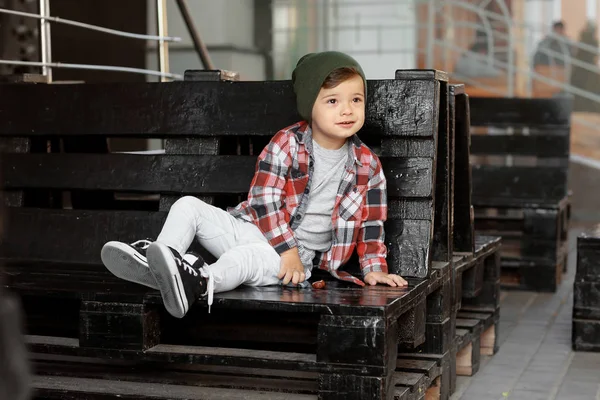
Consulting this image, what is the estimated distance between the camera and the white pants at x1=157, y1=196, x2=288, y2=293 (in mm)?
3146

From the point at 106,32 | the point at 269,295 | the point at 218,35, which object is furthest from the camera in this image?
the point at 218,35

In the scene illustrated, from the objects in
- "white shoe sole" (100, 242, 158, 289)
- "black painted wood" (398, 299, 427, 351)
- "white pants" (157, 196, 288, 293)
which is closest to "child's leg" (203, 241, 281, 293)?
Answer: "white pants" (157, 196, 288, 293)

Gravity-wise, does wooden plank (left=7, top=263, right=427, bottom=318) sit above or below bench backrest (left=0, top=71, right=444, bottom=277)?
below

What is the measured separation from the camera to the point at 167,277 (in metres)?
2.92

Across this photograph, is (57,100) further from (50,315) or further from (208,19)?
(208,19)

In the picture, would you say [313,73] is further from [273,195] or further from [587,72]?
[587,72]

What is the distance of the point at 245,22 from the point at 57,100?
240 inches

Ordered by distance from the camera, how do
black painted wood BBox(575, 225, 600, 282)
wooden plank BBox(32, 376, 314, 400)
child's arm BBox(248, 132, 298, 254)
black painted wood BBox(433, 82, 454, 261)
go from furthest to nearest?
black painted wood BBox(575, 225, 600, 282)
black painted wood BBox(433, 82, 454, 261)
child's arm BBox(248, 132, 298, 254)
wooden plank BBox(32, 376, 314, 400)

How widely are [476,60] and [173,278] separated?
8.02m

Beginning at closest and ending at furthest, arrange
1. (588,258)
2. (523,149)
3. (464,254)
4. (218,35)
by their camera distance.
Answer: (464,254) < (588,258) < (523,149) < (218,35)

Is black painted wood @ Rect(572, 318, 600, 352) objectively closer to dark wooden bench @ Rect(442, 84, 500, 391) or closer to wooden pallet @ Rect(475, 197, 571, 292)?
dark wooden bench @ Rect(442, 84, 500, 391)

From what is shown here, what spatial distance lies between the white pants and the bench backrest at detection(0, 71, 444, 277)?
35 centimetres

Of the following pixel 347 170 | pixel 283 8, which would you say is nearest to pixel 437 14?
pixel 283 8

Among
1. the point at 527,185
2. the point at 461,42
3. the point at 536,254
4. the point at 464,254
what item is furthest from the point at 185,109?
the point at 461,42
